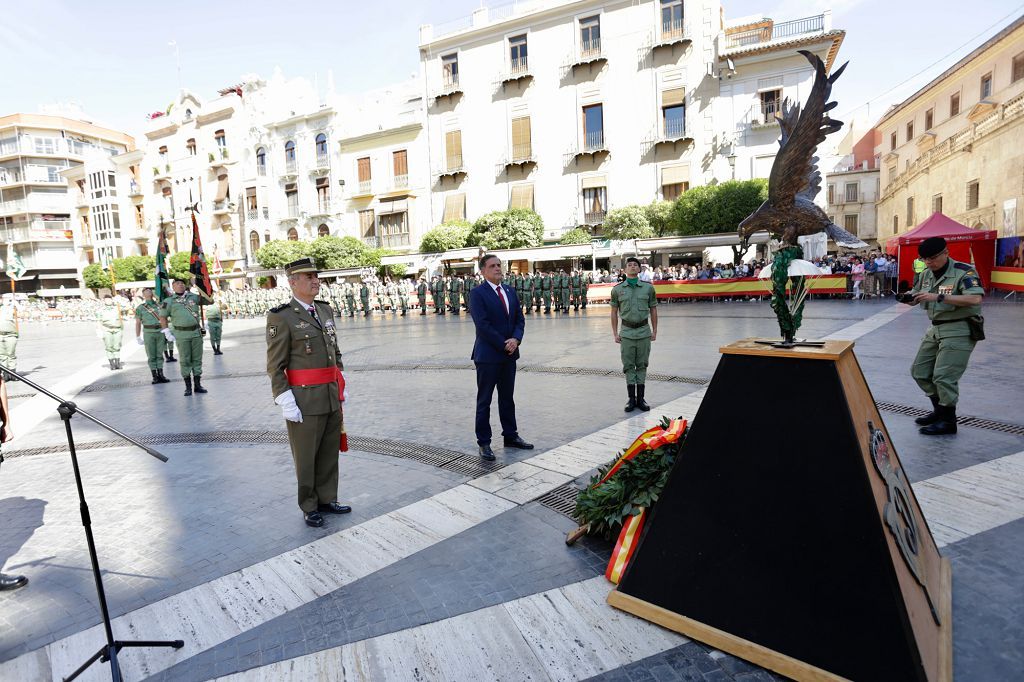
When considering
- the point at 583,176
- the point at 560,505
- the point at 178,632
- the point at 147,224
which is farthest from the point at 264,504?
the point at 147,224

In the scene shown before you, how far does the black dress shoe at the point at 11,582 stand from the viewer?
3.24m

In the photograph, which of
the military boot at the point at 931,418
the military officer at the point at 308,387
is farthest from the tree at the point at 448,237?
the military officer at the point at 308,387

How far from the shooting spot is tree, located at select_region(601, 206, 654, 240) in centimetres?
2880

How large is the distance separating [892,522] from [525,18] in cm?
3657

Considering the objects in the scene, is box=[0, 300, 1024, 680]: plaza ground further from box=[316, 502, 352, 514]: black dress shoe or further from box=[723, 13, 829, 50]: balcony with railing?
box=[723, 13, 829, 50]: balcony with railing

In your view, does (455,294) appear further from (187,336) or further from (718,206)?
(187,336)

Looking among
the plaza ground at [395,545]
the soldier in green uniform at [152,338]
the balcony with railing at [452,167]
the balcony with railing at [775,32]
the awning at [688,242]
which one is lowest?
the plaza ground at [395,545]

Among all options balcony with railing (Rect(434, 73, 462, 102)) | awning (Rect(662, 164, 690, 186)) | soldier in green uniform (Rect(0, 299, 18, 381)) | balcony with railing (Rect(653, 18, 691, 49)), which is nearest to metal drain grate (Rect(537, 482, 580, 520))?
soldier in green uniform (Rect(0, 299, 18, 381))

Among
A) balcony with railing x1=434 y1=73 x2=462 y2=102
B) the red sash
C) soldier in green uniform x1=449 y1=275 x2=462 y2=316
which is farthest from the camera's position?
balcony with railing x1=434 y1=73 x2=462 y2=102

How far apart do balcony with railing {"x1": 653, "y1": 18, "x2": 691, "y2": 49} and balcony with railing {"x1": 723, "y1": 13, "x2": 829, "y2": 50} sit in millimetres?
2318

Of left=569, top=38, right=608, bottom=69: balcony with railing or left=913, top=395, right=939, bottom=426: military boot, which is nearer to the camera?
left=913, top=395, right=939, bottom=426: military boot

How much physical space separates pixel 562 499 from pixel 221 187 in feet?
169

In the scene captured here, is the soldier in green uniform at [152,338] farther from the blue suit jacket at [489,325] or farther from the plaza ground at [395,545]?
the blue suit jacket at [489,325]

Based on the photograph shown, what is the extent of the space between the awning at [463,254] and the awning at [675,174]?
1106 cm
